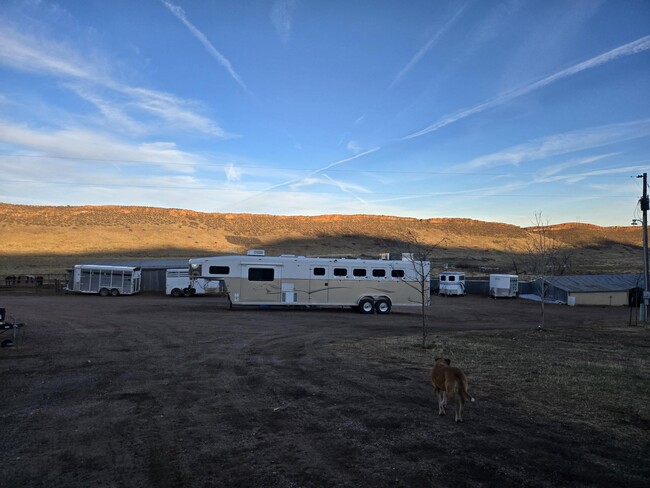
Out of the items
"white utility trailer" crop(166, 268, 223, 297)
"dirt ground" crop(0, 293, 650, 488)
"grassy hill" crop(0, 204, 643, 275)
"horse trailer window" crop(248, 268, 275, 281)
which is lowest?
"dirt ground" crop(0, 293, 650, 488)

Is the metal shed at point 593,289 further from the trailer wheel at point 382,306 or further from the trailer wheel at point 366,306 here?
the trailer wheel at point 366,306

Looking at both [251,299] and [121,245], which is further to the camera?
[121,245]

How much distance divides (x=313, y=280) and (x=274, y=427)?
1866 centimetres

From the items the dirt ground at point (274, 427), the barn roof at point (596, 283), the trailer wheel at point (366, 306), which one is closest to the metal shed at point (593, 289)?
the barn roof at point (596, 283)

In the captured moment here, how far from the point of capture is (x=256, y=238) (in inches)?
3482

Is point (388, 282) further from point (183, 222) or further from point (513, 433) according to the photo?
point (183, 222)

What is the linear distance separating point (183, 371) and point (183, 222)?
8628cm

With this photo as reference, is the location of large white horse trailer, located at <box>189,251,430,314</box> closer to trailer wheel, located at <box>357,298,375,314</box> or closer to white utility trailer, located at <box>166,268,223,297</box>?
trailer wheel, located at <box>357,298,375,314</box>

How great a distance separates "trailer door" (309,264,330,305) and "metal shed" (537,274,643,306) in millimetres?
20449

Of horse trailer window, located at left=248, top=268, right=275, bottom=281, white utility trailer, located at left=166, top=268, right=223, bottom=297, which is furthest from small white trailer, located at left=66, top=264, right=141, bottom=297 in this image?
horse trailer window, located at left=248, top=268, right=275, bottom=281

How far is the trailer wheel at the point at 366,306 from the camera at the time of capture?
2533 centimetres

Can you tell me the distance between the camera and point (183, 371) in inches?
386

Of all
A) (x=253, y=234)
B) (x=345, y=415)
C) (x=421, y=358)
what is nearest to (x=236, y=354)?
(x=421, y=358)

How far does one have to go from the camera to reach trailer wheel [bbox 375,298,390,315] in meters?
25.8
